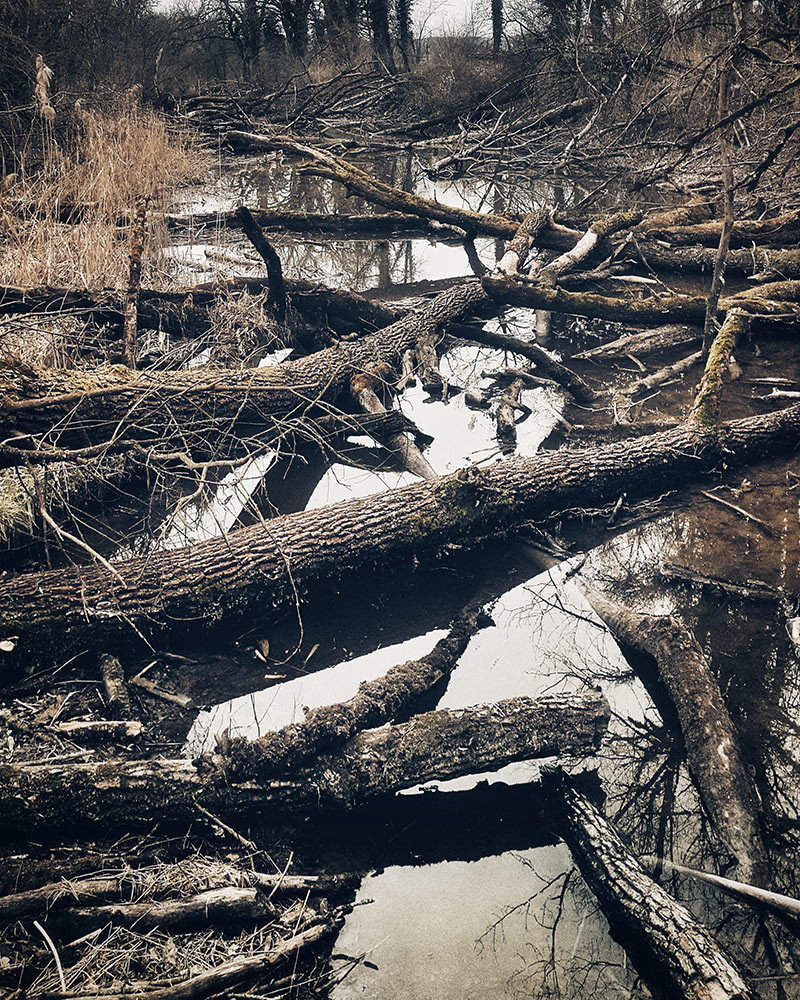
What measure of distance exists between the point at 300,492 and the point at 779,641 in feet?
9.88

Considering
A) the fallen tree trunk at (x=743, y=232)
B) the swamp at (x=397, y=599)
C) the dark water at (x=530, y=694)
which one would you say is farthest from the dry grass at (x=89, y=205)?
the fallen tree trunk at (x=743, y=232)

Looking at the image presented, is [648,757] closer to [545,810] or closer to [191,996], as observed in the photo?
[545,810]

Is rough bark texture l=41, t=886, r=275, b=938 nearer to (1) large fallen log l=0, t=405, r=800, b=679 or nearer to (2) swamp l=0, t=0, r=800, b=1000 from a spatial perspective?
(2) swamp l=0, t=0, r=800, b=1000

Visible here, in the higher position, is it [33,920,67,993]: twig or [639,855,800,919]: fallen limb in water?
[33,920,67,993]: twig

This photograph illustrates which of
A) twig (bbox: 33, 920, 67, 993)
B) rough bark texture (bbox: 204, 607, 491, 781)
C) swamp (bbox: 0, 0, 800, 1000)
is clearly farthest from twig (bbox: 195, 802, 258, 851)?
twig (bbox: 33, 920, 67, 993)

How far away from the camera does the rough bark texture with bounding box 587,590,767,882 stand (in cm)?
251

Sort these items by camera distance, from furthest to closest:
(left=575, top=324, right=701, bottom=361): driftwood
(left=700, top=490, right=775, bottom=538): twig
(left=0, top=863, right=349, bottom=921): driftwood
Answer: (left=575, top=324, right=701, bottom=361): driftwood → (left=700, top=490, right=775, bottom=538): twig → (left=0, top=863, right=349, bottom=921): driftwood

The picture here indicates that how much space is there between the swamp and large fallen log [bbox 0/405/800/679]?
2 centimetres

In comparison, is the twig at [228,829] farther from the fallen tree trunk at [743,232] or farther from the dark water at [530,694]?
the fallen tree trunk at [743,232]

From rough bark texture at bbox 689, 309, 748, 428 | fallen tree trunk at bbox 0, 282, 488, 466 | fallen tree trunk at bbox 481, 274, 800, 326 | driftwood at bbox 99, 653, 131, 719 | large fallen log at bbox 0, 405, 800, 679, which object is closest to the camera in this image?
driftwood at bbox 99, 653, 131, 719

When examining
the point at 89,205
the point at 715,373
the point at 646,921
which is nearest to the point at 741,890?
the point at 646,921

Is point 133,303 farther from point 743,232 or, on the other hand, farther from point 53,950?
point 743,232

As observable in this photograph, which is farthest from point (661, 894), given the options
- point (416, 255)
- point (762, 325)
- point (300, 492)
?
point (416, 255)

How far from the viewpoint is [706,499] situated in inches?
171
